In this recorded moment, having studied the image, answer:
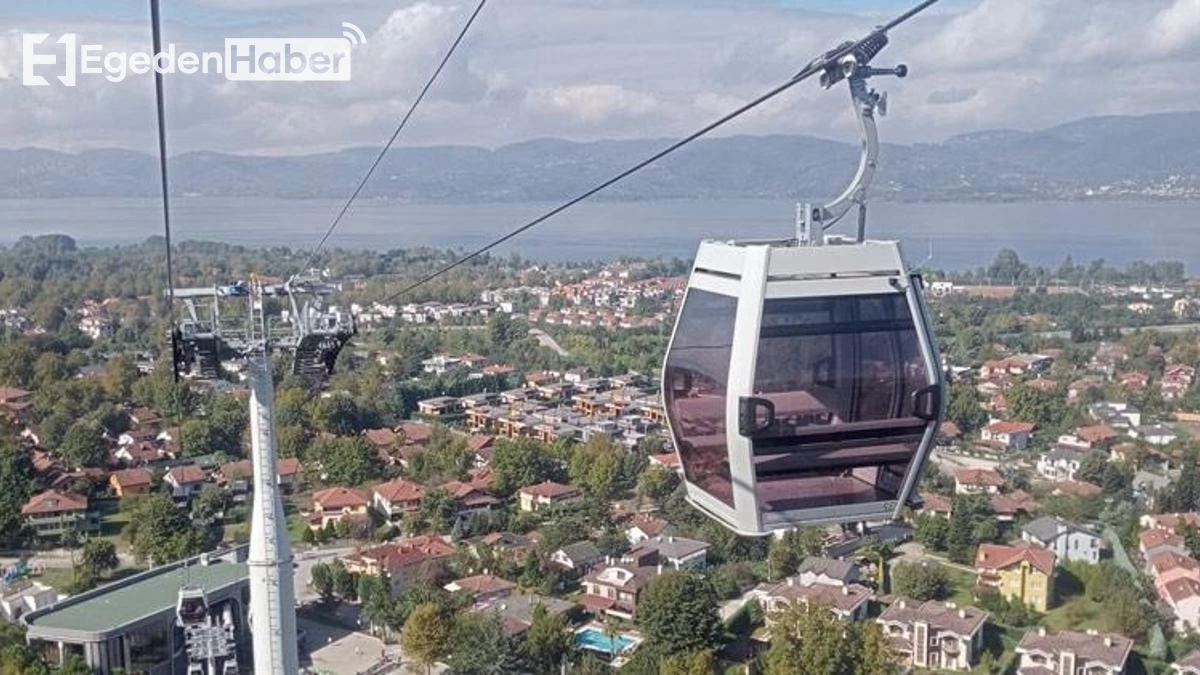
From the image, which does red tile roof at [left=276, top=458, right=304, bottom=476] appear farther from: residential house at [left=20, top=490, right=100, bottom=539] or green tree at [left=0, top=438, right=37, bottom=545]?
green tree at [left=0, top=438, right=37, bottom=545]

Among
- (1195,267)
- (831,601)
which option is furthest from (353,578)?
(1195,267)

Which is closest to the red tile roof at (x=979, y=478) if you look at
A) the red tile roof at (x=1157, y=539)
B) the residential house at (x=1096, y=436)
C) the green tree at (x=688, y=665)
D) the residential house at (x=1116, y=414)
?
the red tile roof at (x=1157, y=539)

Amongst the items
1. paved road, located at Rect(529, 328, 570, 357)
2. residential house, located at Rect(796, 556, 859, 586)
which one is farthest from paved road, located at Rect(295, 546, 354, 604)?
paved road, located at Rect(529, 328, 570, 357)

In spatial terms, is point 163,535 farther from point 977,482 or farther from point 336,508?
point 977,482

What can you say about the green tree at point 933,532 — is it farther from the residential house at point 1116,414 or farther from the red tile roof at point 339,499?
the residential house at point 1116,414

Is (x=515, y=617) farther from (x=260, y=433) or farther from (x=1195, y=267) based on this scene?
(x=1195, y=267)

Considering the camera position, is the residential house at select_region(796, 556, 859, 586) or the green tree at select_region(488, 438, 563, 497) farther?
the green tree at select_region(488, 438, 563, 497)
